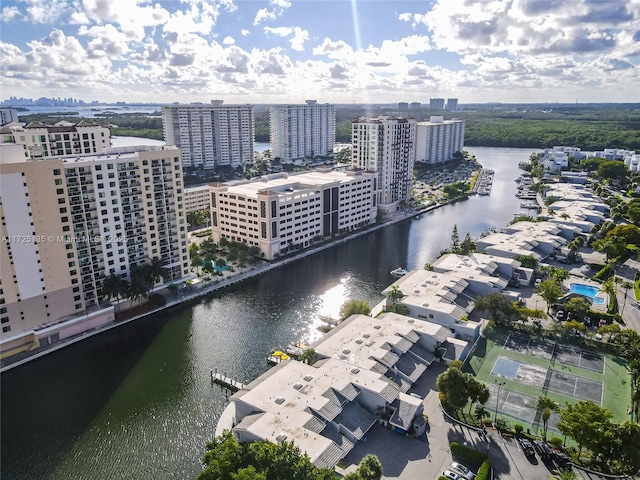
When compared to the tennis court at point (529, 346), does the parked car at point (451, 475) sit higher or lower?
higher

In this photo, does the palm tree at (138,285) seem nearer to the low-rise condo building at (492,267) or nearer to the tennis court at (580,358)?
the low-rise condo building at (492,267)

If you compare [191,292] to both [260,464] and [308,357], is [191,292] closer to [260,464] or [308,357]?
[308,357]

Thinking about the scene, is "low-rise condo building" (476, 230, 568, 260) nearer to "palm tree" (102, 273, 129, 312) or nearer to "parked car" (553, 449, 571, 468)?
"parked car" (553, 449, 571, 468)

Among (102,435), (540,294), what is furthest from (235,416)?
(540,294)

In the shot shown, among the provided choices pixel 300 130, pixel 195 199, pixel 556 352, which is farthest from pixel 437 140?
pixel 556 352

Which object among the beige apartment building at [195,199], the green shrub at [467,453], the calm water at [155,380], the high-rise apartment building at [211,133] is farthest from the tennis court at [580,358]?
the high-rise apartment building at [211,133]

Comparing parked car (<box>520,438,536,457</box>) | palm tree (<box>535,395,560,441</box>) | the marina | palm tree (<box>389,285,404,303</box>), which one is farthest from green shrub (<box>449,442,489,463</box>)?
the marina
